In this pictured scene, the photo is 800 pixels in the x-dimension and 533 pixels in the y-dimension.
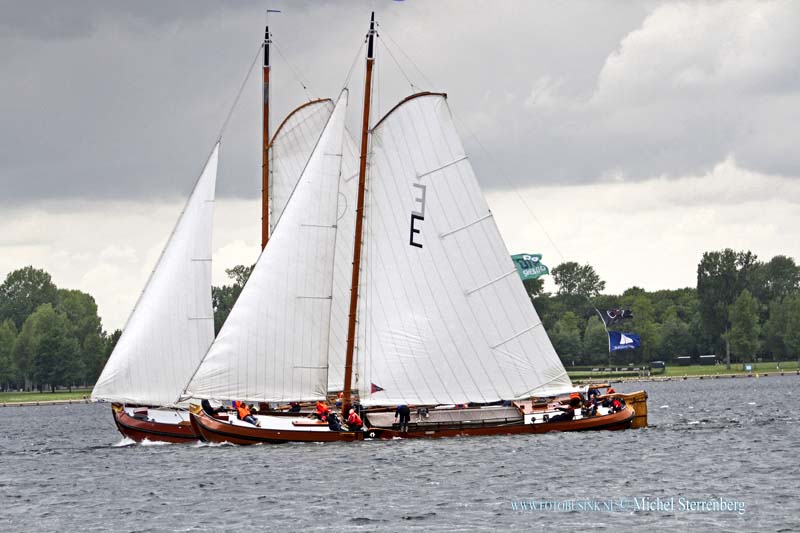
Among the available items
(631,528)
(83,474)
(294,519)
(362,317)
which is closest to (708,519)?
(631,528)

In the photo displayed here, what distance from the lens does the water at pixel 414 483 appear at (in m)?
47.1

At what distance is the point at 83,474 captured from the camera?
218ft

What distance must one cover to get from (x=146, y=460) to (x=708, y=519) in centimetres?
3414

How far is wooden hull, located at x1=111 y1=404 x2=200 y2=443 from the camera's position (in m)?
A: 77.0

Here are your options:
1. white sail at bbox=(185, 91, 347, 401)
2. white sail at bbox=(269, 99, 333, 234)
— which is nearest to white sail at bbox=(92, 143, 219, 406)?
white sail at bbox=(269, 99, 333, 234)

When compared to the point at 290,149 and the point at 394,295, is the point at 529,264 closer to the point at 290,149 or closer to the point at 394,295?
the point at 290,149

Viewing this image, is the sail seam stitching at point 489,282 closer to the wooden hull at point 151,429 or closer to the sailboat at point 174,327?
the sailboat at point 174,327

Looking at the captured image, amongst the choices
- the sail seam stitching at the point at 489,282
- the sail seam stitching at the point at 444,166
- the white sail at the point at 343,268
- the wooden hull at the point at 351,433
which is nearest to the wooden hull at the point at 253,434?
the wooden hull at the point at 351,433

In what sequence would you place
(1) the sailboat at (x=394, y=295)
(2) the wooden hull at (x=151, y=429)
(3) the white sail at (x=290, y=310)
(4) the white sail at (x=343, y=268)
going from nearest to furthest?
1. (3) the white sail at (x=290, y=310)
2. (1) the sailboat at (x=394, y=295)
3. (4) the white sail at (x=343, y=268)
4. (2) the wooden hull at (x=151, y=429)

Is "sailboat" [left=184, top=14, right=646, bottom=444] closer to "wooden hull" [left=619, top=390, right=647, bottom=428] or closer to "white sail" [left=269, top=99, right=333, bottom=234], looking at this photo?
"wooden hull" [left=619, top=390, right=647, bottom=428]

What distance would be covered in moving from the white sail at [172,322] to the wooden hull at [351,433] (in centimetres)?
462

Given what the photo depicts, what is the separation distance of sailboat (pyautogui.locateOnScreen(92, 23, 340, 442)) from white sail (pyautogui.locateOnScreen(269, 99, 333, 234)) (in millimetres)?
59

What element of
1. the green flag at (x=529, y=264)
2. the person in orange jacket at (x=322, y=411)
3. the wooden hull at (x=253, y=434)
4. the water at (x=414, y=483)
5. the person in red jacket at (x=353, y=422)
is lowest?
the water at (x=414, y=483)

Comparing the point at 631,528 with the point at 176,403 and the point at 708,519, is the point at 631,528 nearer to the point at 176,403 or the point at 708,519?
the point at 708,519
